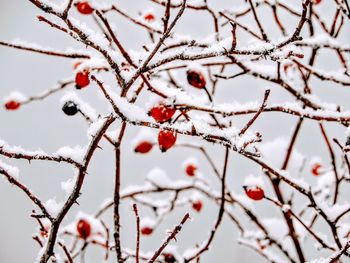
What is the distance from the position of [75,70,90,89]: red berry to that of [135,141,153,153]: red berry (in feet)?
2.85

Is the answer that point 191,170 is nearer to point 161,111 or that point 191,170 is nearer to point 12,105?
point 12,105

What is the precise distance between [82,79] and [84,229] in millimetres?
785

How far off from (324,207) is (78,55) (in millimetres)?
1243

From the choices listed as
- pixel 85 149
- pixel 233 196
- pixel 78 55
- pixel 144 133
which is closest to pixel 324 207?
pixel 233 196

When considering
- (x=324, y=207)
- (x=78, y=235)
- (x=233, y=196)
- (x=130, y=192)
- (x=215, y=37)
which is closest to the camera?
(x=324, y=207)

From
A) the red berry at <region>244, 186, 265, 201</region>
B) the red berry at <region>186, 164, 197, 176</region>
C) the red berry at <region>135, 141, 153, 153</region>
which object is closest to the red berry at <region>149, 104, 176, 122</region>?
the red berry at <region>244, 186, 265, 201</region>

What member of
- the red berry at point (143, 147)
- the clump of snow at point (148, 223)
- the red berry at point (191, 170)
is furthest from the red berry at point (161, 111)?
the red berry at point (191, 170)

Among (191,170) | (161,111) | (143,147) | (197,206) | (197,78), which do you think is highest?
(191,170)

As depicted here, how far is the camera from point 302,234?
253cm

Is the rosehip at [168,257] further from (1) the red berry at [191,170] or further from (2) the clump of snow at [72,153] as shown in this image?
(1) the red berry at [191,170]

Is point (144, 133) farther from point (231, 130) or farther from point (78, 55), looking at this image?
point (231, 130)

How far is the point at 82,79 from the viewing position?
162 cm

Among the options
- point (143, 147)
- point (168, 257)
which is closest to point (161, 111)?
point (168, 257)

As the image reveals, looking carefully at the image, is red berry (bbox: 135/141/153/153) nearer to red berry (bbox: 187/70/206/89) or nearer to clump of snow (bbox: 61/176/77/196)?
red berry (bbox: 187/70/206/89)
